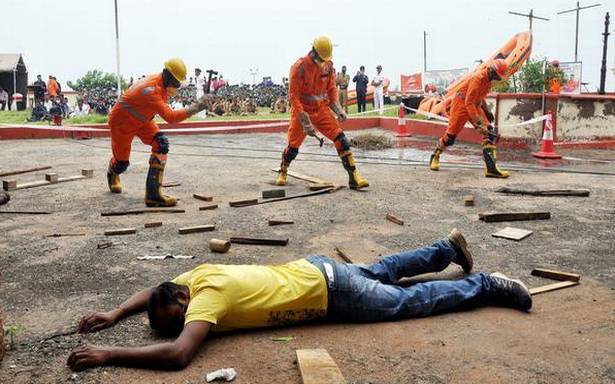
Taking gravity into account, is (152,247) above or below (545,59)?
below

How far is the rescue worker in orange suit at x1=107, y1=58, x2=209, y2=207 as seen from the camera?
7.21m

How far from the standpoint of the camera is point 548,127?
37.1ft

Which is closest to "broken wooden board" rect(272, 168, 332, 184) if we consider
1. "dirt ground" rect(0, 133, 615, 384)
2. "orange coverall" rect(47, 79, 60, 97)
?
"dirt ground" rect(0, 133, 615, 384)

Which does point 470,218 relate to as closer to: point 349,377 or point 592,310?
point 592,310

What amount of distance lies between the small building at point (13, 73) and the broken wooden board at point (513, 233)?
3463cm

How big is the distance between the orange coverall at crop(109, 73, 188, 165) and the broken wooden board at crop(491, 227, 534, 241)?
12.8ft

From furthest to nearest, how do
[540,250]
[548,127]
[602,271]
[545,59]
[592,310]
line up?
1. [545,59]
2. [548,127]
3. [540,250]
4. [602,271]
5. [592,310]

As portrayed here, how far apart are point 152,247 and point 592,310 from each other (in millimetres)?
3492

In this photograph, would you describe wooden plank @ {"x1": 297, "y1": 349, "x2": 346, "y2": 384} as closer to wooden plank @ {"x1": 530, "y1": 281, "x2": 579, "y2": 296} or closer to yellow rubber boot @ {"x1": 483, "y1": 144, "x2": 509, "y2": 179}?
wooden plank @ {"x1": 530, "y1": 281, "x2": 579, "y2": 296}

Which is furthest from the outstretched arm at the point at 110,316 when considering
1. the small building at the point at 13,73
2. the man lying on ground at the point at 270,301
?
the small building at the point at 13,73

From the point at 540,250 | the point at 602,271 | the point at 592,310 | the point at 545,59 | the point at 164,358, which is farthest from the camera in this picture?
the point at 545,59

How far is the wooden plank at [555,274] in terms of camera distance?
429 cm

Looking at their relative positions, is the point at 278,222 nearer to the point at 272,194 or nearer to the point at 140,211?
the point at 272,194

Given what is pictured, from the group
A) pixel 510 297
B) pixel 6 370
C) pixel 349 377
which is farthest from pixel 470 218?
pixel 6 370
